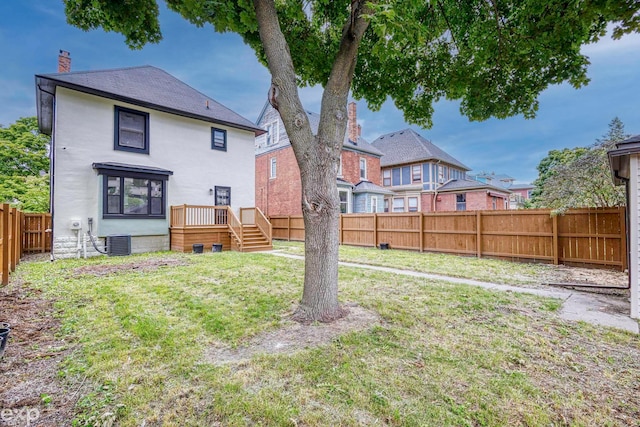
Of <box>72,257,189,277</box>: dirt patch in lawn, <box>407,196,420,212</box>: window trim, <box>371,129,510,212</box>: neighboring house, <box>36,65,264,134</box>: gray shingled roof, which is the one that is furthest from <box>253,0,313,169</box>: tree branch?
<box>407,196,420,212</box>: window trim

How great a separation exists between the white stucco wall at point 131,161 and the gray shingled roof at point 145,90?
1.29 feet

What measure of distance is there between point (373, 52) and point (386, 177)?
898 inches

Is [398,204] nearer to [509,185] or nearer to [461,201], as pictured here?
[461,201]

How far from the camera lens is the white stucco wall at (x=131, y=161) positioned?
32.9ft

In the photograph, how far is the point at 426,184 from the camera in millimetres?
23422

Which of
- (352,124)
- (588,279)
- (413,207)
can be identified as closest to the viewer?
(588,279)

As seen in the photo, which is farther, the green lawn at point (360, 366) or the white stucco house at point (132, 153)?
the white stucco house at point (132, 153)

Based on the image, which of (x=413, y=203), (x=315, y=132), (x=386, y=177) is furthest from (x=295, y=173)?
(x=413, y=203)

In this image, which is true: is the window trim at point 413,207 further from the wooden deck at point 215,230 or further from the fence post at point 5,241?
the fence post at point 5,241

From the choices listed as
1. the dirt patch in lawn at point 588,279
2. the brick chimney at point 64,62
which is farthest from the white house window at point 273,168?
the dirt patch in lawn at point 588,279

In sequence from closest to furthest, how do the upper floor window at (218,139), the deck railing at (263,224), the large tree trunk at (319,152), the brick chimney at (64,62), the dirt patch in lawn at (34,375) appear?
the dirt patch in lawn at (34,375), the large tree trunk at (319,152), the brick chimney at (64,62), the deck railing at (263,224), the upper floor window at (218,139)

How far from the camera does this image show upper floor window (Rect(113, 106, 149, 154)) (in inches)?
444

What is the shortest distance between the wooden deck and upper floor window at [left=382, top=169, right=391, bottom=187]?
15.4 metres

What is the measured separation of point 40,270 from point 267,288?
676 cm
